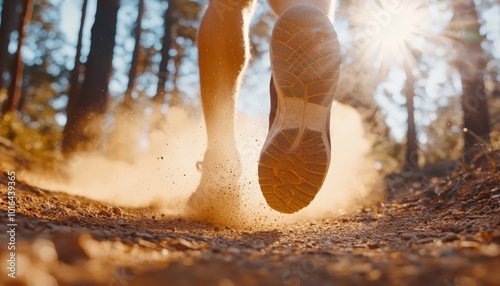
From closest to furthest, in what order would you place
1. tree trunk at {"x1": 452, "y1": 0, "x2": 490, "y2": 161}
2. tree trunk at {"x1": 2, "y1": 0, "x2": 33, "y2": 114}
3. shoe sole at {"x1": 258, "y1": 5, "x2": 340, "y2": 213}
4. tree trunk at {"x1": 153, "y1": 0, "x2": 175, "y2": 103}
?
shoe sole at {"x1": 258, "y1": 5, "x2": 340, "y2": 213} → tree trunk at {"x1": 452, "y1": 0, "x2": 490, "y2": 161} → tree trunk at {"x1": 2, "y1": 0, "x2": 33, "y2": 114} → tree trunk at {"x1": 153, "y1": 0, "x2": 175, "y2": 103}

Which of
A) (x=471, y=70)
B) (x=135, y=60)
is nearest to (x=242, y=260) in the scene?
(x=471, y=70)

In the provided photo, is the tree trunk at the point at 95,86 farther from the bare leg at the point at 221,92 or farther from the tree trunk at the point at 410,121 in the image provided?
the tree trunk at the point at 410,121

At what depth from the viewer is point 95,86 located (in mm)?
5309

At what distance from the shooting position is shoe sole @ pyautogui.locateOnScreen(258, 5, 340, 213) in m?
2.01

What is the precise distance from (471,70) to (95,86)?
4932mm

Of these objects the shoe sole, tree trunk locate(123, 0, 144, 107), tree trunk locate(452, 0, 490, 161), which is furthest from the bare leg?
tree trunk locate(123, 0, 144, 107)

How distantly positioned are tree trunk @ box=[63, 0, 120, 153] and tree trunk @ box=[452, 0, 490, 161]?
182 inches

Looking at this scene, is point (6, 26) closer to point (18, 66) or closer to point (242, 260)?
point (18, 66)

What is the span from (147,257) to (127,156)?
6375 millimetres

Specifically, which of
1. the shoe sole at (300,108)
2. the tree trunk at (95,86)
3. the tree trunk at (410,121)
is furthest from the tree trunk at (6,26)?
the shoe sole at (300,108)

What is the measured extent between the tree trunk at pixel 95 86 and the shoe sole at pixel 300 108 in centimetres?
350

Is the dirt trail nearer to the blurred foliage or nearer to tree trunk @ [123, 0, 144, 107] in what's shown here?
the blurred foliage

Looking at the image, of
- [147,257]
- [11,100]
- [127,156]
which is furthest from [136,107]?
[147,257]

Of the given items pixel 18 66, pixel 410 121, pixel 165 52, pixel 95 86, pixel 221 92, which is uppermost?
pixel 165 52
